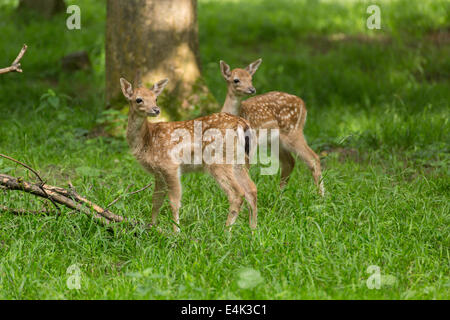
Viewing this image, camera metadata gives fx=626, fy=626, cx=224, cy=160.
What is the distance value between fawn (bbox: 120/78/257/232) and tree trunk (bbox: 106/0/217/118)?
2011 millimetres

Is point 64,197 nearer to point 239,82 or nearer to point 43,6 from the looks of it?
point 239,82

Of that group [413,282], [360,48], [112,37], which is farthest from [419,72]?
[413,282]

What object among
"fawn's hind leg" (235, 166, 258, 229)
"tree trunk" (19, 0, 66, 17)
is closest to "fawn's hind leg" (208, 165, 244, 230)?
"fawn's hind leg" (235, 166, 258, 229)

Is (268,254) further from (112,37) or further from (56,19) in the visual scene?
(56,19)

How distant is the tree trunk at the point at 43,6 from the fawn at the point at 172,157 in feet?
29.4

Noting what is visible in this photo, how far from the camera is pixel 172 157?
17.9 feet

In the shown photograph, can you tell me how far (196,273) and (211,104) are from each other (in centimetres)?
391

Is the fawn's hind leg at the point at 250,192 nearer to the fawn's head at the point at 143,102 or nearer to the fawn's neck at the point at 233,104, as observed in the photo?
the fawn's head at the point at 143,102

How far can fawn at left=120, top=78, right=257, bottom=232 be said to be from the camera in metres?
5.36

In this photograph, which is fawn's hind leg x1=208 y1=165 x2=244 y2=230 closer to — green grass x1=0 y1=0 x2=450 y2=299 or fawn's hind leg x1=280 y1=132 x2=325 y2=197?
green grass x1=0 y1=0 x2=450 y2=299

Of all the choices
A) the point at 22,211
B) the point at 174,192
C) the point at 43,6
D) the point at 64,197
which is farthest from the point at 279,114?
the point at 43,6

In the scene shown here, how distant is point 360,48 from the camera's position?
11211 mm
